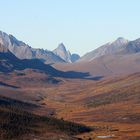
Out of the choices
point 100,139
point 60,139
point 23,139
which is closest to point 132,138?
point 100,139

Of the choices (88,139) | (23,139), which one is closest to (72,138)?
(88,139)

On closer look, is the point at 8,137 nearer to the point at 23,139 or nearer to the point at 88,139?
the point at 23,139

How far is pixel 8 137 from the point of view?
7426 inches

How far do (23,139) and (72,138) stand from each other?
18531 mm

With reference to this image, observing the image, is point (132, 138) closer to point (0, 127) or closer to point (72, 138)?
point (72, 138)

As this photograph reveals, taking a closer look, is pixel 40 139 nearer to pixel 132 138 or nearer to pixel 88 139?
pixel 88 139

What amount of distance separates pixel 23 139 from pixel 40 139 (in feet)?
20.9

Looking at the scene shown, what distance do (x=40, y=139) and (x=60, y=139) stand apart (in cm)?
694

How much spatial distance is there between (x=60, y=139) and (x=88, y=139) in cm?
1016

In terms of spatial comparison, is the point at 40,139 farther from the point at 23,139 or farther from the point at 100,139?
the point at 100,139

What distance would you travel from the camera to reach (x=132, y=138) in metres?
200

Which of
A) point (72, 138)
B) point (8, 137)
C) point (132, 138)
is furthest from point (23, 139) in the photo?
point (132, 138)

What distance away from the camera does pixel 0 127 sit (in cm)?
19912

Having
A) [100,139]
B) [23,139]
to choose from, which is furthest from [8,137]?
[100,139]
